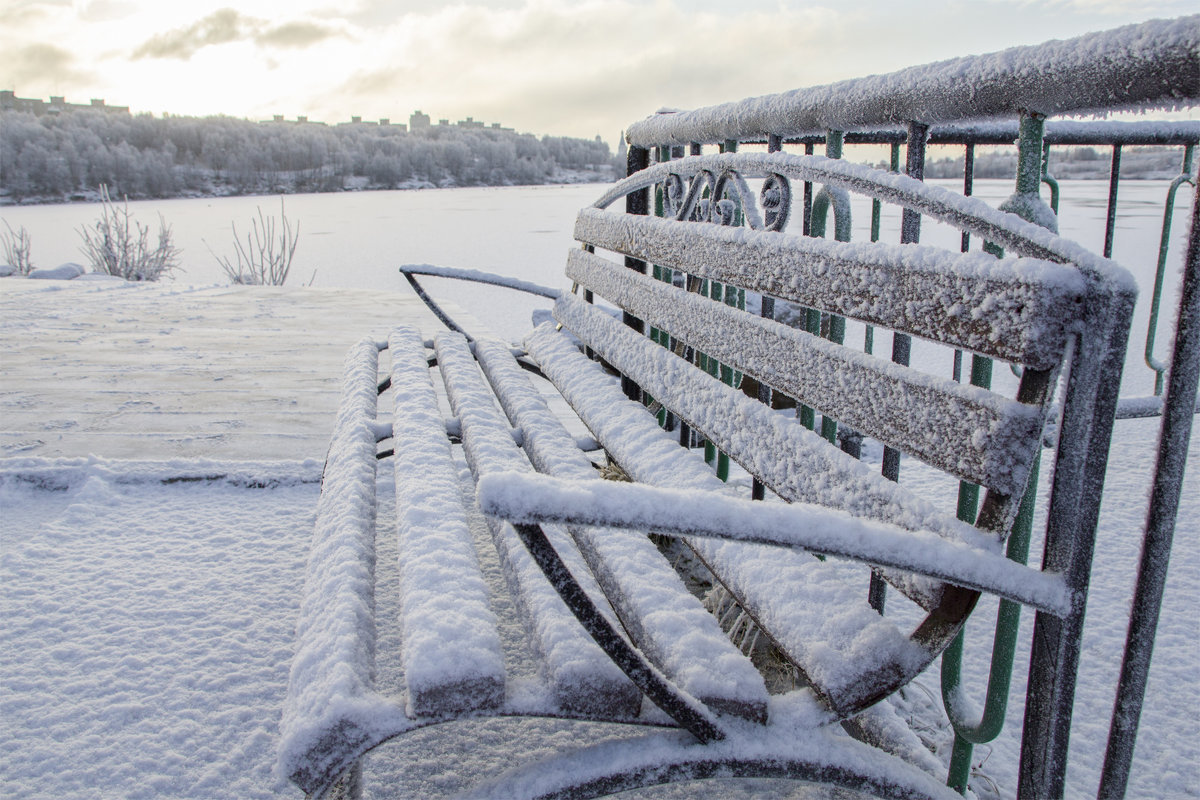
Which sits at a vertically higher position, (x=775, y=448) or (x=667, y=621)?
(x=775, y=448)

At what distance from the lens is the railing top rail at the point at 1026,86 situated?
667 millimetres

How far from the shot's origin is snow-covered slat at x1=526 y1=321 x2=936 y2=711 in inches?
31.0

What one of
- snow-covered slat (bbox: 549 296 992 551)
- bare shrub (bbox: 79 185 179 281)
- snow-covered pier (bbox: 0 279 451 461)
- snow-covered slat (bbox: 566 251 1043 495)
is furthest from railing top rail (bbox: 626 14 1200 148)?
bare shrub (bbox: 79 185 179 281)

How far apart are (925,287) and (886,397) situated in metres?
0.13

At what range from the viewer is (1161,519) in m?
0.79

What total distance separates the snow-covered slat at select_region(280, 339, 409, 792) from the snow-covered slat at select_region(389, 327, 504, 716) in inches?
2.0

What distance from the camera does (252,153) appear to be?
3077 cm

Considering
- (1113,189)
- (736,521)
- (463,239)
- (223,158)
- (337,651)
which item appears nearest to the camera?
(736,521)

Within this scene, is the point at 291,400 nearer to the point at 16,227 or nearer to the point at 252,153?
the point at 16,227

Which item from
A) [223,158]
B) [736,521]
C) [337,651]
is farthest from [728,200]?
[223,158]

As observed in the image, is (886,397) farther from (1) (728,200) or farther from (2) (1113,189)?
(2) (1113,189)

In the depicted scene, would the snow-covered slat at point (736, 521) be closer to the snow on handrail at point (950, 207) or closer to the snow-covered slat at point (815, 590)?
the snow-covered slat at point (815, 590)

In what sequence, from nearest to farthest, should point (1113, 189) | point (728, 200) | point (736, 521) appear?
point (736, 521) < point (728, 200) < point (1113, 189)

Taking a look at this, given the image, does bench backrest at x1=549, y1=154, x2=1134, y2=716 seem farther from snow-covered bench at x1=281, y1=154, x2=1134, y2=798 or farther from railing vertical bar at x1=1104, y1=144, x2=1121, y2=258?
railing vertical bar at x1=1104, y1=144, x2=1121, y2=258
